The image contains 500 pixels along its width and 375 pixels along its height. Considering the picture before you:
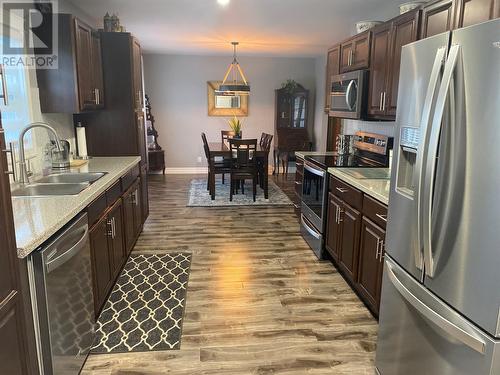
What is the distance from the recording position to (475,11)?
2.00 meters

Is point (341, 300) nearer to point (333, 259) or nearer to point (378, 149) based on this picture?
point (333, 259)

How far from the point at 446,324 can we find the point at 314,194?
2434 millimetres

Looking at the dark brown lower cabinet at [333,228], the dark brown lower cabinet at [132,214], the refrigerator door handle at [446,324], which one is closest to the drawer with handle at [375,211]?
the dark brown lower cabinet at [333,228]

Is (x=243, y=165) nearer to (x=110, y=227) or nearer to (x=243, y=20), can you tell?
(x=243, y=20)

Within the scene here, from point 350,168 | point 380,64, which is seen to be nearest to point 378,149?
point 350,168

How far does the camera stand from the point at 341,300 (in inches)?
111

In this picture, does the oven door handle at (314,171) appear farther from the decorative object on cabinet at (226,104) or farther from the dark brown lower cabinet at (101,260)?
the decorative object on cabinet at (226,104)

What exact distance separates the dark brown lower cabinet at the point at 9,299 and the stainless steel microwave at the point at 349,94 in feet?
9.39

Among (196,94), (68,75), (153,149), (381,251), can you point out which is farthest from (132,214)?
(196,94)

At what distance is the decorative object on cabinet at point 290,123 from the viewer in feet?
25.4

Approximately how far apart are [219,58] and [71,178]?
555 centimetres

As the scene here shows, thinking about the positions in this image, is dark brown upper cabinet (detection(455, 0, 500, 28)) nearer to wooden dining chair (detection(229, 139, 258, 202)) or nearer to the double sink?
the double sink

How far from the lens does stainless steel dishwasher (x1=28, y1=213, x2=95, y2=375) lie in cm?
158

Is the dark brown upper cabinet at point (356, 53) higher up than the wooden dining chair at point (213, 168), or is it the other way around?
the dark brown upper cabinet at point (356, 53)
